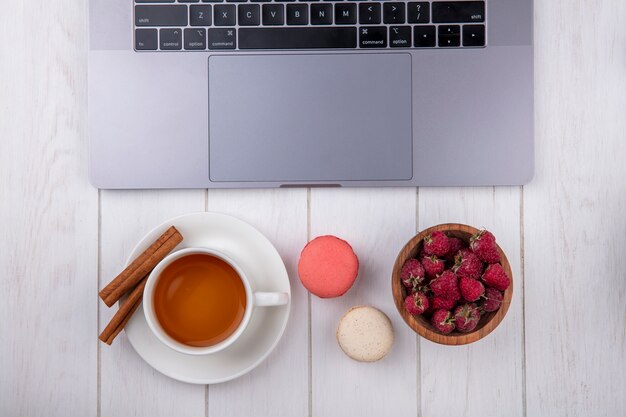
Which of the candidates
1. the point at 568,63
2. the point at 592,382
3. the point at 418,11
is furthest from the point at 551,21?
the point at 592,382

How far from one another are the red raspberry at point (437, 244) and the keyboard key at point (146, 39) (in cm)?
41

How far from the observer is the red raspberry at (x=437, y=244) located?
56 centimetres

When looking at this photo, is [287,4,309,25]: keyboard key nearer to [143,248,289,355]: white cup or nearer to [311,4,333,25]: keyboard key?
[311,4,333,25]: keyboard key

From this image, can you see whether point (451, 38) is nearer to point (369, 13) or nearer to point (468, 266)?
point (369, 13)

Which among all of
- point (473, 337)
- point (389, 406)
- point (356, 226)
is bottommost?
point (389, 406)

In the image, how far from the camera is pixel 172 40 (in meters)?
0.62

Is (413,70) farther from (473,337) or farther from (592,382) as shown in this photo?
(592,382)

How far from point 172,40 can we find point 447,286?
44 cm

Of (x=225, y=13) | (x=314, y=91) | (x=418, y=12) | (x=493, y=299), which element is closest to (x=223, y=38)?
(x=225, y=13)

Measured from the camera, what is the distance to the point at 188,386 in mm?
657

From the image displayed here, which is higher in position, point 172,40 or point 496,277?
point 172,40

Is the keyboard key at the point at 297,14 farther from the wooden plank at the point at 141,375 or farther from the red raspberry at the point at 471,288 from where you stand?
the red raspberry at the point at 471,288

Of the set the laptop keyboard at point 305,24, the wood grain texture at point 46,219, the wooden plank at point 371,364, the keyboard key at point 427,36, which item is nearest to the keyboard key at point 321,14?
the laptop keyboard at point 305,24

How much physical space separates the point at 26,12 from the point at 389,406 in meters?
0.71
